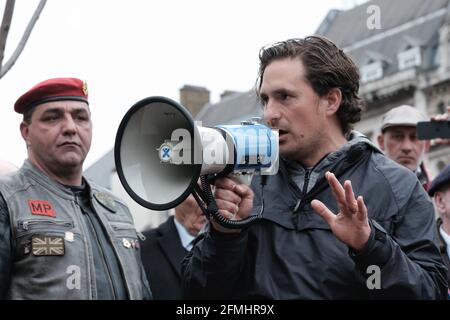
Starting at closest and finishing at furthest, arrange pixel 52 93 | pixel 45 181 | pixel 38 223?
1. pixel 38 223
2. pixel 45 181
3. pixel 52 93

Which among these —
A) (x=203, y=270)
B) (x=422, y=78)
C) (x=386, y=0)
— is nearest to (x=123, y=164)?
(x=203, y=270)

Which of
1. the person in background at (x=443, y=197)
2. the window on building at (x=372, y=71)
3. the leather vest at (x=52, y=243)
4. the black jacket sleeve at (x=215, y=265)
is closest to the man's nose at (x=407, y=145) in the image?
the person in background at (x=443, y=197)

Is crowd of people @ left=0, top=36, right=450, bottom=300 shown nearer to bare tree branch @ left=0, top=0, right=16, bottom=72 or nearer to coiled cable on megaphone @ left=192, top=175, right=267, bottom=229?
coiled cable on megaphone @ left=192, top=175, right=267, bottom=229

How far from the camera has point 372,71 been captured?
4478cm

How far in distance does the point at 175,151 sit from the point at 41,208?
1208 millimetres

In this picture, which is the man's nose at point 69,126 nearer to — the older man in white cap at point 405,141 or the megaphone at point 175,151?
the megaphone at point 175,151

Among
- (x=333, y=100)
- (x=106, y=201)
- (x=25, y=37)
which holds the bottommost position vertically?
(x=106, y=201)

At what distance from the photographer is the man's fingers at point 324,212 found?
12.8 ft

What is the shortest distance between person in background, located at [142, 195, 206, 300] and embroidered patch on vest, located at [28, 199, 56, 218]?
1737mm

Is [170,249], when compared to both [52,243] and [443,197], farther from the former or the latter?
[52,243]

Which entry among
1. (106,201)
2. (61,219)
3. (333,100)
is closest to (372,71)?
(106,201)

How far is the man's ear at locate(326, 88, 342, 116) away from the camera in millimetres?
4492

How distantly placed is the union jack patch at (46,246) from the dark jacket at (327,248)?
30.7 inches
